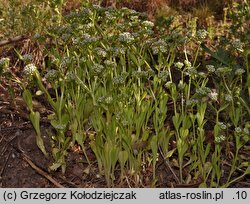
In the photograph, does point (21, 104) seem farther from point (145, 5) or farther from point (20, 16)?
point (145, 5)

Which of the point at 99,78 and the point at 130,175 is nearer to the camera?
the point at 130,175

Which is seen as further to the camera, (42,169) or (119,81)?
(42,169)

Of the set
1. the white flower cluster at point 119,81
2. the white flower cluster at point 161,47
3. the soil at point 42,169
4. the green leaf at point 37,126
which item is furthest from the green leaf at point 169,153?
the green leaf at point 37,126

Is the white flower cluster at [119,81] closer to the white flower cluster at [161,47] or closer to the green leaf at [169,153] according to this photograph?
the white flower cluster at [161,47]

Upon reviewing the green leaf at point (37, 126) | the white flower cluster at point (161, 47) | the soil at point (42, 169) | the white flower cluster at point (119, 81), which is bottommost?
the soil at point (42, 169)

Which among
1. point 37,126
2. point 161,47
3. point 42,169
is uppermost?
point 161,47

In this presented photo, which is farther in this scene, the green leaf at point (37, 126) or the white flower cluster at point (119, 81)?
the green leaf at point (37, 126)

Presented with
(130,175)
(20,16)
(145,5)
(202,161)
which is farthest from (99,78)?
(145,5)

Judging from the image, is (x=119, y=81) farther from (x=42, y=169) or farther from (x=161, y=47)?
(x=42, y=169)

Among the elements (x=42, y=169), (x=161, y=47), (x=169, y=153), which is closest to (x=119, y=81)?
(x=161, y=47)

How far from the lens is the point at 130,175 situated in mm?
2641

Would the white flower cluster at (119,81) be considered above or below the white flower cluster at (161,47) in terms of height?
below

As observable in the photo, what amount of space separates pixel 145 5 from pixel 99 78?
1.75 m

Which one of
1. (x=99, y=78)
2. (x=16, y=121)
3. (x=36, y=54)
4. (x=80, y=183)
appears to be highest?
(x=36, y=54)
